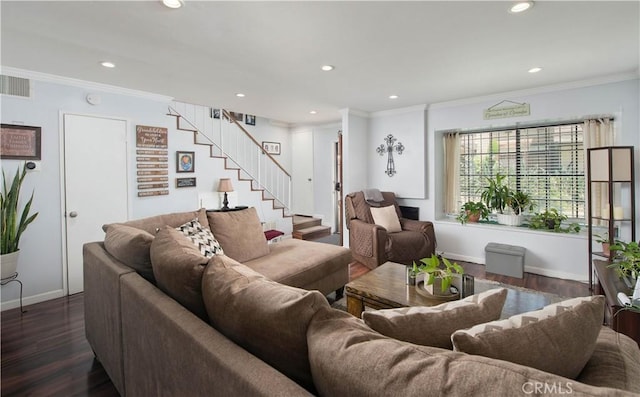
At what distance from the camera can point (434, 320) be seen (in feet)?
2.91

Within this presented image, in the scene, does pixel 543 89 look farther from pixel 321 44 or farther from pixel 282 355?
pixel 282 355

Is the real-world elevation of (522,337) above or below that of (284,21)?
below

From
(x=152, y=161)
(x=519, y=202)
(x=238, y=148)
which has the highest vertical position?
(x=238, y=148)

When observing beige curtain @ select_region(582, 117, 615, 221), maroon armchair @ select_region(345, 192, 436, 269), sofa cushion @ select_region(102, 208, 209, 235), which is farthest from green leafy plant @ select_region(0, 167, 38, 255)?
beige curtain @ select_region(582, 117, 615, 221)

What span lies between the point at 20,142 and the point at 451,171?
537 cm

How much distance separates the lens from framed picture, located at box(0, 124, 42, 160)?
2.89 metres

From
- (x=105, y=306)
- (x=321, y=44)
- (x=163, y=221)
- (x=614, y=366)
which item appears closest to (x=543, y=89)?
(x=321, y=44)

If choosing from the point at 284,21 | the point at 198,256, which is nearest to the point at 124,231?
the point at 198,256

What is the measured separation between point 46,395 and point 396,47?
11.3 ft

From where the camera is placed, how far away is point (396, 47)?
2.55 metres

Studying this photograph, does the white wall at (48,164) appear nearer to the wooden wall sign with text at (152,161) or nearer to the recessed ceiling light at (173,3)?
the wooden wall sign with text at (152,161)

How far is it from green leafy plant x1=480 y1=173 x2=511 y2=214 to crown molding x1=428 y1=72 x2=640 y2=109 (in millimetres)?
1080

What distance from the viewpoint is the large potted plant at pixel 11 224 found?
2717 millimetres

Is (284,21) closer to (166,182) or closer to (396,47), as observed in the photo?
(396,47)
